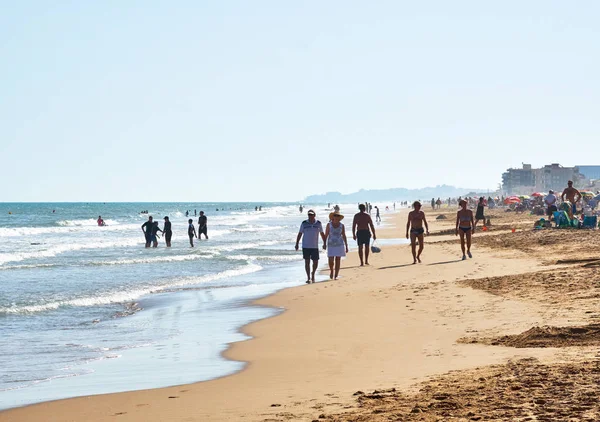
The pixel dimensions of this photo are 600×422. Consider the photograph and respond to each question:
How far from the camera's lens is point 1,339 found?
435 inches

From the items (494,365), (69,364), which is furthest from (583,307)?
(69,364)

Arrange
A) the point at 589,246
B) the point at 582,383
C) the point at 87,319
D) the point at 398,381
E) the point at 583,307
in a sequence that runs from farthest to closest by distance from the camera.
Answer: the point at 589,246, the point at 87,319, the point at 583,307, the point at 398,381, the point at 582,383

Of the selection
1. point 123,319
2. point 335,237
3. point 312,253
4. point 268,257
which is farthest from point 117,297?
point 268,257

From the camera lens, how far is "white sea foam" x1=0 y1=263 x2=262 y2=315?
1425 cm

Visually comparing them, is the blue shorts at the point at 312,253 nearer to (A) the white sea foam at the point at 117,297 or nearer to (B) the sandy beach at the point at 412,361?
(B) the sandy beach at the point at 412,361

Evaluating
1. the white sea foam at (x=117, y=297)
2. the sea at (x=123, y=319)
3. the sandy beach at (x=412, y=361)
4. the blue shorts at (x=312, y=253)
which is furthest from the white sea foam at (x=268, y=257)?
the sandy beach at (x=412, y=361)

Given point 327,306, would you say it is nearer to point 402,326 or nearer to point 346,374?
point 402,326

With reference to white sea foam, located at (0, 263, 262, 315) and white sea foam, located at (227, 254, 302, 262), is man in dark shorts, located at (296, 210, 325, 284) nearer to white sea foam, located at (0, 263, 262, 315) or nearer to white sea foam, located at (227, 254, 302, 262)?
white sea foam, located at (0, 263, 262, 315)

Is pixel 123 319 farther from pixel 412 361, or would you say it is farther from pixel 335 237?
pixel 412 361

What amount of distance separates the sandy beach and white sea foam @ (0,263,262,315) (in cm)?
330

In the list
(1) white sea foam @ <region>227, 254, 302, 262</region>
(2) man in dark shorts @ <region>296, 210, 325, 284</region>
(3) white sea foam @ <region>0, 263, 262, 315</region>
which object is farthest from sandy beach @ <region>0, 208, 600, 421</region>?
(1) white sea foam @ <region>227, 254, 302, 262</region>

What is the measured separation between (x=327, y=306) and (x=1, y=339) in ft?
17.6

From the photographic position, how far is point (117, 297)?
16.6 meters

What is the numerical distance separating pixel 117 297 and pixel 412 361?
33.2ft
